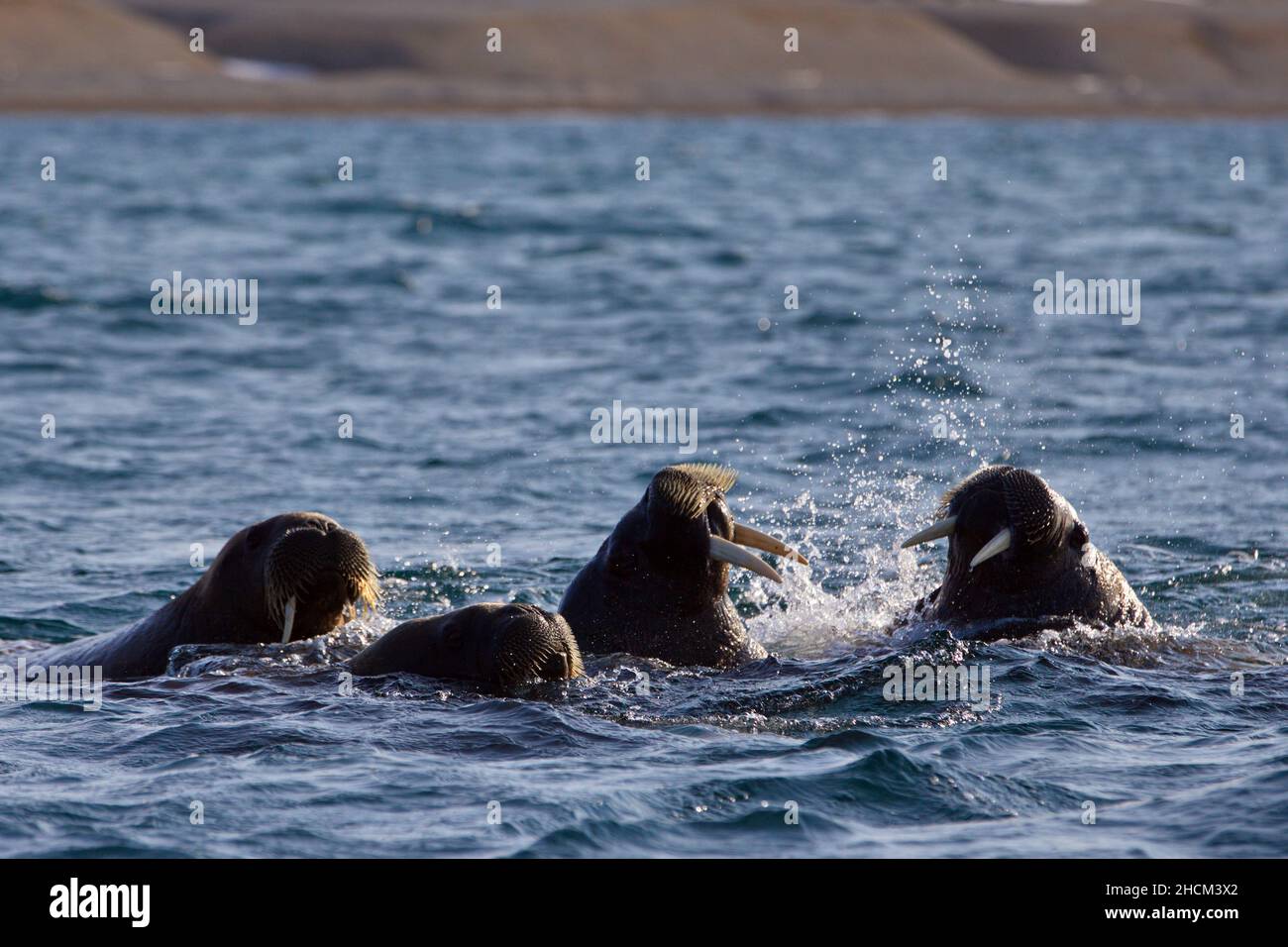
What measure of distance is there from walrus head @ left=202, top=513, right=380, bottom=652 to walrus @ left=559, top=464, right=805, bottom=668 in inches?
38.9

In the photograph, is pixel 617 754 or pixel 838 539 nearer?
pixel 617 754

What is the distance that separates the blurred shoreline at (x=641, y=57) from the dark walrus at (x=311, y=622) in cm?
5963

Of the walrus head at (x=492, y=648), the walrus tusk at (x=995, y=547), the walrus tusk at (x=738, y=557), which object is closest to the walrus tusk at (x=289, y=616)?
the walrus head at (x=492, y=648)

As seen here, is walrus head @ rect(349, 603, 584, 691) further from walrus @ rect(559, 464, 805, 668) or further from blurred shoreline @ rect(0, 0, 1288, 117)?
blurred shoreline @ rect(0, 0, 1288, 117)

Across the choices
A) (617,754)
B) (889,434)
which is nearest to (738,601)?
(617,754)

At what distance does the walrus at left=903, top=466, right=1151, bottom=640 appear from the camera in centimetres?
851

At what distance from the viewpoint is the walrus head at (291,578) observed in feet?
27.5

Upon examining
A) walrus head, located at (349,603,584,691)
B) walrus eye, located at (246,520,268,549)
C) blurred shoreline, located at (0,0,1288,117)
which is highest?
blurred shoreline, located at (0,0,1288,117)

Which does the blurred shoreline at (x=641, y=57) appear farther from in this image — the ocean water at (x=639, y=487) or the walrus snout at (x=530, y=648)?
the walrus snout at (x=530, y=648)

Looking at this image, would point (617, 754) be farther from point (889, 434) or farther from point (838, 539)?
point (889, 434)

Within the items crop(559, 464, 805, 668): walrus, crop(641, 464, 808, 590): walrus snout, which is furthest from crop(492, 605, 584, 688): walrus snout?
crop(641, 464, 808, 590): walrus snout
